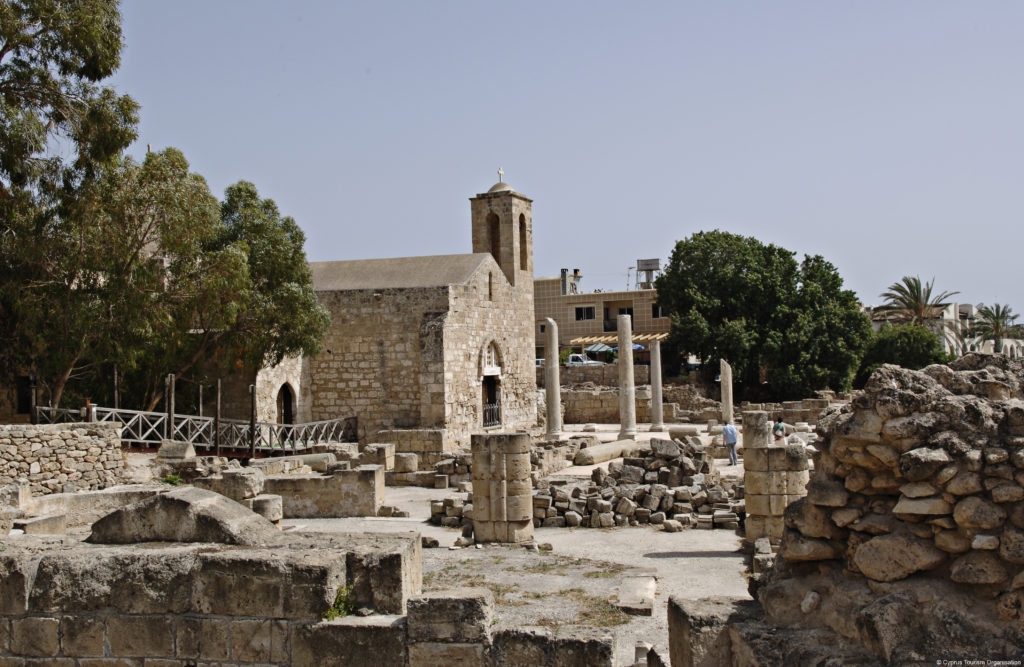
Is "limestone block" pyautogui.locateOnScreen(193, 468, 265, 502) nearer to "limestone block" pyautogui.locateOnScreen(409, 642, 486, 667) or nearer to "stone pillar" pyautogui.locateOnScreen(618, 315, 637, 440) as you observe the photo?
"limestone block" pyautogui.locateOnScreen(409, 642, 486, 667)

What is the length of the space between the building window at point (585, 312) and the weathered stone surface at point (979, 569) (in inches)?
2019

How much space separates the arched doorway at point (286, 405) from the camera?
27.9 m

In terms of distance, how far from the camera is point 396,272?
29672mm

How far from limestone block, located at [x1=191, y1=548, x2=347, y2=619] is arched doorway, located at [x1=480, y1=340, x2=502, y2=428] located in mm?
24481

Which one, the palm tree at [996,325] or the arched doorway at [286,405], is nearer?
the arched doorway at [286,405]

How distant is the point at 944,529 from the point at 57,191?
60.2 feet

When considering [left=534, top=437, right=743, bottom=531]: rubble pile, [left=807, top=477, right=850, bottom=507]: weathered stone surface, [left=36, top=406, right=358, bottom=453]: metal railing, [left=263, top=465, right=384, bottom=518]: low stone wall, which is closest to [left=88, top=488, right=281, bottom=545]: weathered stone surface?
[left=807, top=477, right=850, bottom=507]: weathered stone surface

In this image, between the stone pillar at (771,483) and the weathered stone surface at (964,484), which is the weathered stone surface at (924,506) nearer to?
the weathered stone surface at (964,484)

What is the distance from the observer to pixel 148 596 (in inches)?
212

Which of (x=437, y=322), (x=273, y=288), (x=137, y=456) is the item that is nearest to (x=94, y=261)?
(x=137, y=456)

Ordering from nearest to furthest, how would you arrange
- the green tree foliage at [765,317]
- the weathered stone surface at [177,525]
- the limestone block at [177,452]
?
1. the weathered stone surface at [177,525]
2. the limestone block at [177,452]
3. the green tree foliage at [765,317]

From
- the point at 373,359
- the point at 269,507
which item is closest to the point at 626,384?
the point at 373,359

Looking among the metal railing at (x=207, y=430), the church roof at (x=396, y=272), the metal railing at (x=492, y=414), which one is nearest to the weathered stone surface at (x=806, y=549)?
the metal railing at (x=207, y=430)

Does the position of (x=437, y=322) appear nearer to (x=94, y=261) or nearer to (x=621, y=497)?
(x=94, y=261)
